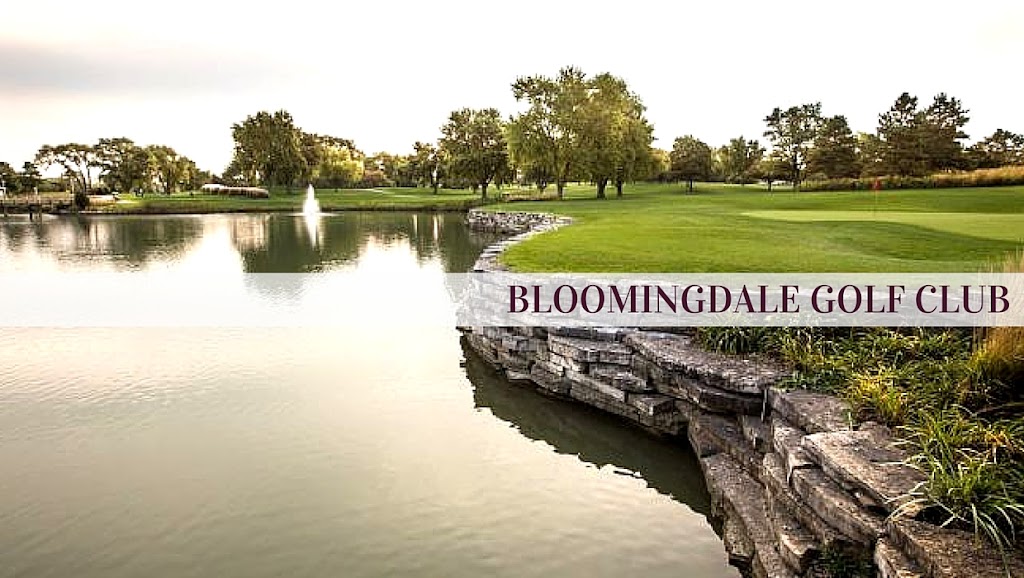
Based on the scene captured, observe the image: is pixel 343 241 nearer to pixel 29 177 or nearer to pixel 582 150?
pixel 582 150

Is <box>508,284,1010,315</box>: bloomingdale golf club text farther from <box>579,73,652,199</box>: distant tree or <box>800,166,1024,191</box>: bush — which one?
<box>579,73,652,199</box>: distant tree

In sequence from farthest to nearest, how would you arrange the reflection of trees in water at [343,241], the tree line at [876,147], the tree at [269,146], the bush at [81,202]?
the tree at [269,146]
the bush at [81,202]
the tree line at [876,147]
the reflection of trees in water at [343,241]

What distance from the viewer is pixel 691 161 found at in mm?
53000

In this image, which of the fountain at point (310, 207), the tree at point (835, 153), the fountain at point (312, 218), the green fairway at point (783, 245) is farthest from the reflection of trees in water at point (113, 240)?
the tree at point (835, 153)

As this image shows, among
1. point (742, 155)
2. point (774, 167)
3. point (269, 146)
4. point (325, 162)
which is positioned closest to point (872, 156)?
point (774, 167)

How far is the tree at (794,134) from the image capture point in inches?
1887

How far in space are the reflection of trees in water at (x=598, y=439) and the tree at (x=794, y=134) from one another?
46.0 meters

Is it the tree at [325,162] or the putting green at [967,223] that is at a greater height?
the tree at [325,162]

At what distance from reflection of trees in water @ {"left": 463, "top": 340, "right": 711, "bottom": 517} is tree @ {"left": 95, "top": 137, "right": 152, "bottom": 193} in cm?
7492

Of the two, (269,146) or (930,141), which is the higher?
(269,146)

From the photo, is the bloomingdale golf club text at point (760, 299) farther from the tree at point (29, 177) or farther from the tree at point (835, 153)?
the tree at point (29, 177)

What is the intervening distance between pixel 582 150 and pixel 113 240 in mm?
24062

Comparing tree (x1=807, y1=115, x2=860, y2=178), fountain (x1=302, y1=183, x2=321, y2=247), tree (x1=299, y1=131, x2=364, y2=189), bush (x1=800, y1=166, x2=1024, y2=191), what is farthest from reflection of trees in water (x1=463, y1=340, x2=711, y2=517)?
tree (x1=299, y1=131, x2=364, y2=189)

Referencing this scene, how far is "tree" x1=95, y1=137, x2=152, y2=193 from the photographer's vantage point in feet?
226
